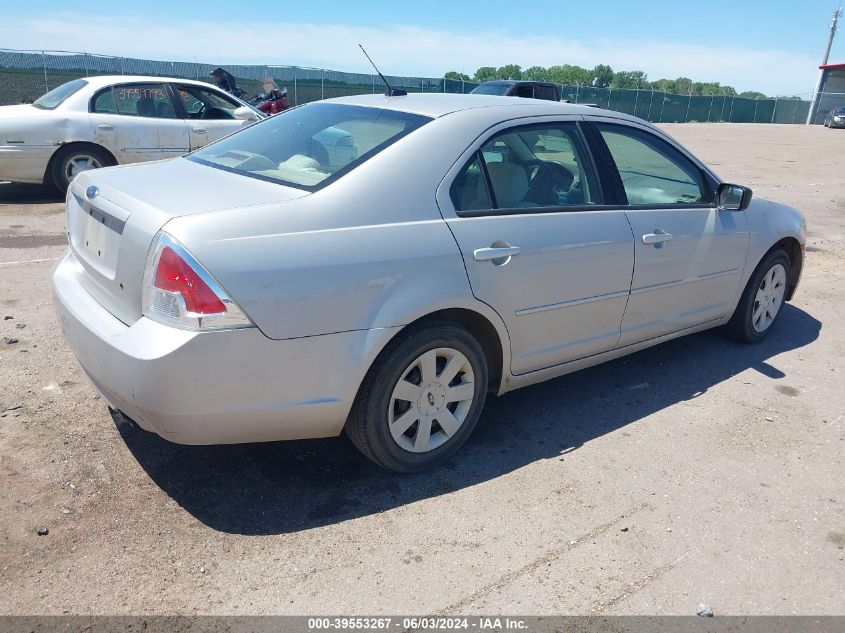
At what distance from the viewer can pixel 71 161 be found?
29.5 feet

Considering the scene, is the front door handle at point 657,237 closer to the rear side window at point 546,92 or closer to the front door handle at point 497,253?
the front door handle at point 497,253

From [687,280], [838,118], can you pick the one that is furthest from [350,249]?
[838,118]

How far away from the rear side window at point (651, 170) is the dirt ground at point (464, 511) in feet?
3.89

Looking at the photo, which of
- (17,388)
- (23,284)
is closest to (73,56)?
(23,284)

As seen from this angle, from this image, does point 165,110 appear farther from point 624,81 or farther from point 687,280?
point 624,81

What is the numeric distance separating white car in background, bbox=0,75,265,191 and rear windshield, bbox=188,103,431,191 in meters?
4.97

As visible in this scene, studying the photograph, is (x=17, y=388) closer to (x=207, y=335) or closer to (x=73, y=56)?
(x=207, y=335)

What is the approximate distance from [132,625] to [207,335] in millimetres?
1018

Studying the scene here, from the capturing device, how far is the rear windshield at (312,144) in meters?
3.30

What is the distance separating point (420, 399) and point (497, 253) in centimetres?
77

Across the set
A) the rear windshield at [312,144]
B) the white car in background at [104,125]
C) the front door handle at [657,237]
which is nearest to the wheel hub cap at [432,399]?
the rear windshield at [312,144]

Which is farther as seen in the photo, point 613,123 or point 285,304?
point 613,123

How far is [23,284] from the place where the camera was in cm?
577


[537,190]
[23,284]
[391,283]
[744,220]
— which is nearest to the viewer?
[391,283]
